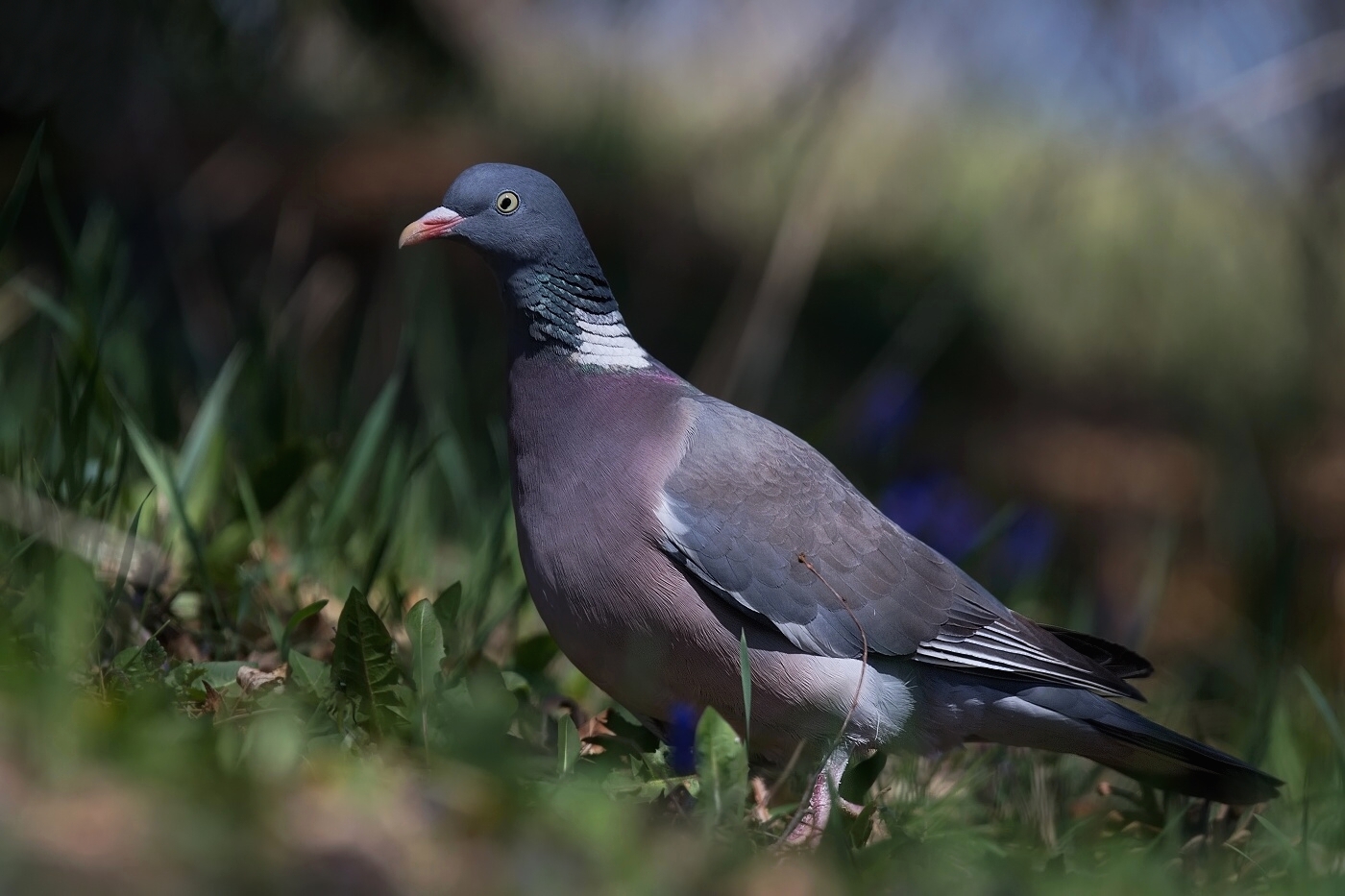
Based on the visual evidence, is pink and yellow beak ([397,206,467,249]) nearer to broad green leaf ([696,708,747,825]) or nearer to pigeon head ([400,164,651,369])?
pigeon head ([400,164,651,369])

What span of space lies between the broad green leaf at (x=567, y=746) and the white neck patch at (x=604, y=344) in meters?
0.95

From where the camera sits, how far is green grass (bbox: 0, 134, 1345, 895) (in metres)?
1.68

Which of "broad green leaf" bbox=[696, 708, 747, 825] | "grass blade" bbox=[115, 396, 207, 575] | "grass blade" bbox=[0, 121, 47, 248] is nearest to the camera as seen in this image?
"broad green leaf" bbox=[696, 708, 747, 825]

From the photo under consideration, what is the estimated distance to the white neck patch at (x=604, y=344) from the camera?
3.20 meters

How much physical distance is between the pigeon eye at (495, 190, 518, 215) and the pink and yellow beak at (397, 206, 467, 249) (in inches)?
3.7

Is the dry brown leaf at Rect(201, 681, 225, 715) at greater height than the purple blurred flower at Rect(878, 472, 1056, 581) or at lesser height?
lesser

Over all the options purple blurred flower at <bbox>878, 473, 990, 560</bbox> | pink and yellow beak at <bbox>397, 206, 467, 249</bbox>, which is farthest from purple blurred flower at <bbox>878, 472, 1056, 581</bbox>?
pink and yellow beak at <bbox>397, 206, 467, 249</bbox>

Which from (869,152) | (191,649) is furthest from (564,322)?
(869,152)

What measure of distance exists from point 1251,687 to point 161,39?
477 cm

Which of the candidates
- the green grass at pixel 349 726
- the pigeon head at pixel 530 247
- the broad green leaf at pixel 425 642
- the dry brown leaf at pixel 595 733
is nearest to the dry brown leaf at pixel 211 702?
the green grass at pixel 349 726

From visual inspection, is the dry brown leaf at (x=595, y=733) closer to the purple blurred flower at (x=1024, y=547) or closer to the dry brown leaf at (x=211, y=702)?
the dry brown leaf at (x=211, y=702)

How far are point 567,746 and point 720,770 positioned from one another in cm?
38

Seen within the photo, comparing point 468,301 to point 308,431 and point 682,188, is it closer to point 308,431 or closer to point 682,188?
point 682,188

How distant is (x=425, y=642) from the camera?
2672mm
